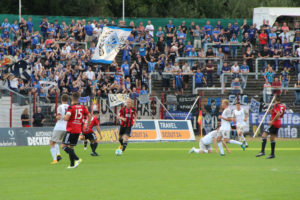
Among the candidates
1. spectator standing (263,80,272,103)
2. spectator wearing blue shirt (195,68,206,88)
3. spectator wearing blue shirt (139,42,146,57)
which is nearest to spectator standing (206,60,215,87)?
spectator wearing blue shirt (195,68,206,88)

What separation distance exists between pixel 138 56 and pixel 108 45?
3.76 meters

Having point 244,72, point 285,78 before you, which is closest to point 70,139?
point 244,72

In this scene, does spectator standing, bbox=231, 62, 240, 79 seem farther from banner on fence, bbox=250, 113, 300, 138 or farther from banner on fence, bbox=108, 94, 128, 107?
banner on fence, bbox=108, 94, 128, 107

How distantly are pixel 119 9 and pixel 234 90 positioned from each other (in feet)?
101

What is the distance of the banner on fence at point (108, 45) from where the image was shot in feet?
122

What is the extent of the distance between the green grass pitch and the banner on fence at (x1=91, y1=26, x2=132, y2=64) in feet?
58.6

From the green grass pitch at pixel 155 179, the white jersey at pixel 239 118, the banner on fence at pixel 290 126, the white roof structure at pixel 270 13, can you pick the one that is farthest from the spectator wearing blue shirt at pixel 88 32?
the green grass pitch at pixel 155 179

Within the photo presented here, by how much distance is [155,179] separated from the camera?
13.9 m

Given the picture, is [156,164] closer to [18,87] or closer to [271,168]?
[271,168]

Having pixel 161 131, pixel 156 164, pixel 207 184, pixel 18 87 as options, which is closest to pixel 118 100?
pixel 161 131

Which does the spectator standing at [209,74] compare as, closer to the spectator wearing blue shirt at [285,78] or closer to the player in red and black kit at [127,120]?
the spectator wearing blue shirt at [285,78]

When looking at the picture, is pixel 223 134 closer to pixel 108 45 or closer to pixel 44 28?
pixel 108 45

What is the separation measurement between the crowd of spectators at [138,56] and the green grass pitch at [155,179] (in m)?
17.1

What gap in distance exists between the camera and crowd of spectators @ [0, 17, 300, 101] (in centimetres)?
3678
